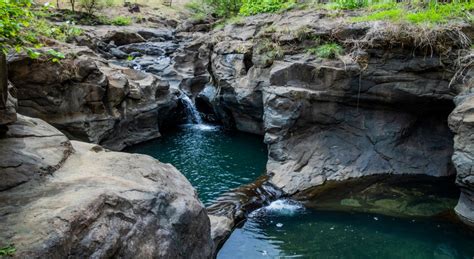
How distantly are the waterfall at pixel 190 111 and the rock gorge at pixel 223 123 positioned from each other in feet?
1.22

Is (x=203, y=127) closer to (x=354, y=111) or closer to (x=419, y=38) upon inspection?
(x=354, y=111)

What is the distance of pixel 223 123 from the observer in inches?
809

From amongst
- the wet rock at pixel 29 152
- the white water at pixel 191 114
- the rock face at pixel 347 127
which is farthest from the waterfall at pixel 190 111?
the wet rock at pixel 29 152

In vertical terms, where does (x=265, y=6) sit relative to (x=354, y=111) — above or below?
above

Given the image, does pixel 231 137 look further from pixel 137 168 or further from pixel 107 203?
pixel 107 203

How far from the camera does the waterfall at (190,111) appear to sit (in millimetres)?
21531

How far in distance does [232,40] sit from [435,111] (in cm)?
956

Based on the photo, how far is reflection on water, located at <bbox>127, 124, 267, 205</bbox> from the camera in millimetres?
13141

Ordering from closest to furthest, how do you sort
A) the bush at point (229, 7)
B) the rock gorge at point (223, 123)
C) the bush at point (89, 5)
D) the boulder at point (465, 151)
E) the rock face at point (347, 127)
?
the rock gorge at point (223, 123)
the boulder at point (465, 151)
the rock face at point (347, 127)
the bush at point (229, 7)
the bush at point (89, 5)

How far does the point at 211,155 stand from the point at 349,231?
765 centimetres

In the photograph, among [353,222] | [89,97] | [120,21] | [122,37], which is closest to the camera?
[353,222]

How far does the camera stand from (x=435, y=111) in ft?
40.4

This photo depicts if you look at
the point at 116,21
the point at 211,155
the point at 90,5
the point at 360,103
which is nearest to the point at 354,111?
the point at 360,103

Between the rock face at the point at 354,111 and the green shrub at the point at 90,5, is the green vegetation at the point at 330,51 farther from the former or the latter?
the green shrub at the point at 90,5
